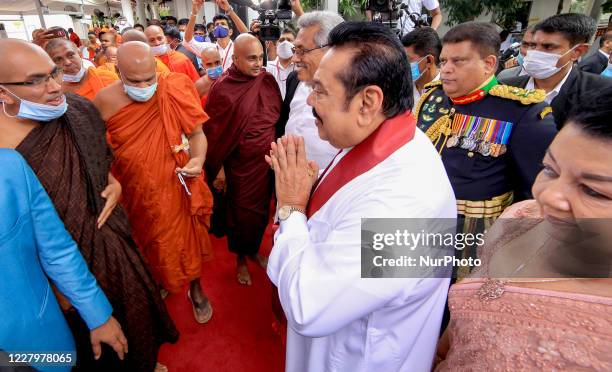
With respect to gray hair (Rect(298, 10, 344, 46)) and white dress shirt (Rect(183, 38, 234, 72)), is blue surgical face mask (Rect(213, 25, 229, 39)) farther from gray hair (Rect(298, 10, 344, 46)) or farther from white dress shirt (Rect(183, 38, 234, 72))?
gray hair (Rect(298, 10, 344, 46))

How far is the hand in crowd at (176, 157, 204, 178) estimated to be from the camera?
2051 mm

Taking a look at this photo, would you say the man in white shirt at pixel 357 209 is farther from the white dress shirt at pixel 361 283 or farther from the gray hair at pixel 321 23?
the gray hair at pixel 321 23

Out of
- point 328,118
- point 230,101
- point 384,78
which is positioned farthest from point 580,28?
point 230,101

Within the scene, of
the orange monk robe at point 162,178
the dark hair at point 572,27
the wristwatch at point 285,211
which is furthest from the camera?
the dark hair at point 572,27

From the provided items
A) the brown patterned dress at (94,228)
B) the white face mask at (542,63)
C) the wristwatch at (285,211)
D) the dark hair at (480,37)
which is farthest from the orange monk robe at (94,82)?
the white face mask at (542,63)

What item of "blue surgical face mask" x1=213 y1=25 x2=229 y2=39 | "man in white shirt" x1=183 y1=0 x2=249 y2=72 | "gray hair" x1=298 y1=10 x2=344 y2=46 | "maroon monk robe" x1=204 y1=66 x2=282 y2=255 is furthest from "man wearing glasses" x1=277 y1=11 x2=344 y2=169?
"blue surgical face mask" x1=213 y1=25 x2=229 y2=39

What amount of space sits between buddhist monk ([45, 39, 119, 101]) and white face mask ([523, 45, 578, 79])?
Answer: 335 centimetres

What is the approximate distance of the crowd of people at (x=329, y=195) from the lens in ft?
2.17

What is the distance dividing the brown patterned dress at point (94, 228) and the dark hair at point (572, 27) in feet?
9.71

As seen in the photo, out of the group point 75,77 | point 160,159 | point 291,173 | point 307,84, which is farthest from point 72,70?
point 291,173

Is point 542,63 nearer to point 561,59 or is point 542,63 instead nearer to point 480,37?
point 561,59

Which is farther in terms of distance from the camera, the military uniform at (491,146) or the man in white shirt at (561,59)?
the man in white shirt at (561,59)

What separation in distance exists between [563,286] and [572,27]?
94.5 inches

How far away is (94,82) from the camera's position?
9.08ft
